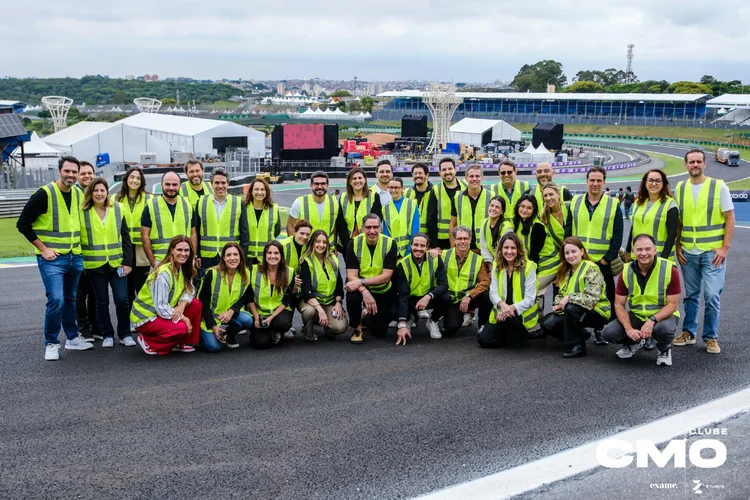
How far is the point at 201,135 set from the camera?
55.5m

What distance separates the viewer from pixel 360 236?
7.87m

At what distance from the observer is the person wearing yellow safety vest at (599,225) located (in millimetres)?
7523

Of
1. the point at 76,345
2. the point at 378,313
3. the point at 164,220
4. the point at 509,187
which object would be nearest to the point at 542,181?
the point at 509,187

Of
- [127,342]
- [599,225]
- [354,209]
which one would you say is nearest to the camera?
[127,342]

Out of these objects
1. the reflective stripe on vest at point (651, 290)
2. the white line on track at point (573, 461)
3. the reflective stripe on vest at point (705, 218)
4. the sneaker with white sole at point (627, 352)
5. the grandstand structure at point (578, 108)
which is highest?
the grandstand structure at point (578, 108)

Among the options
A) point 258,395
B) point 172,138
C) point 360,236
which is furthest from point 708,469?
point 172,138

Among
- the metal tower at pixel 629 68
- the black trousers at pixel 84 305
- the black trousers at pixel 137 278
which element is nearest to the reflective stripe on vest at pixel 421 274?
the black trousers at pixel 137 278

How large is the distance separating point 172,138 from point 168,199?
5226 cm

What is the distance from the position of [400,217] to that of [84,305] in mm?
3687

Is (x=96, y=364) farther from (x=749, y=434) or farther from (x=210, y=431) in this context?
(x=749, y=434)

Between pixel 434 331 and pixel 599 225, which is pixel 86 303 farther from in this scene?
pixel 599 225

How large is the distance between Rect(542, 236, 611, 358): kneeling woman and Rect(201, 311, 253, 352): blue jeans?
3.15 m

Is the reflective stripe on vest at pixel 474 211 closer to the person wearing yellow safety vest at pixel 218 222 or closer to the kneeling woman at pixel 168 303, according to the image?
the person wearing yellow safety vest at pixel 218 222

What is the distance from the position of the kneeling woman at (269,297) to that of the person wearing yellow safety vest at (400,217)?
1671 millimetres
